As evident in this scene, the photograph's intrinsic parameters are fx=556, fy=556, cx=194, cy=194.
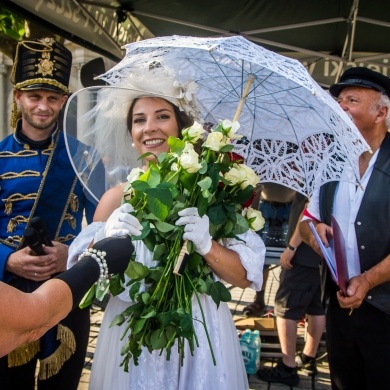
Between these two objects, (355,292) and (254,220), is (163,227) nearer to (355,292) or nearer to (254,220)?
(254,220)

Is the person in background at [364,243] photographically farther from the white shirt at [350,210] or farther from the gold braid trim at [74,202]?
the gold braid trim at [74,202]

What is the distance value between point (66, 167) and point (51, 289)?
1.51 metres

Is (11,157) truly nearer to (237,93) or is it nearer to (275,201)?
(237,93)

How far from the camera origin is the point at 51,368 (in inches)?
105

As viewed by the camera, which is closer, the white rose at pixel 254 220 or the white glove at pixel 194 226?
the white glove at pixel 194 226

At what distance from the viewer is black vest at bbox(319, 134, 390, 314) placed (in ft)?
8.14

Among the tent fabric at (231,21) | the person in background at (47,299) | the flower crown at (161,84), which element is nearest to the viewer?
the person in background at (47,299)

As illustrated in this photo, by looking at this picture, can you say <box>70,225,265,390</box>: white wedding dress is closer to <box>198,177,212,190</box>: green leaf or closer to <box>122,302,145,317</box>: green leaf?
<box>122,302,145,317</box>: green leaf

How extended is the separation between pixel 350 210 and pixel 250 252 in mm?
692

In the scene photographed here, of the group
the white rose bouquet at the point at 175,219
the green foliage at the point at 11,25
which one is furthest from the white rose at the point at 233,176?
the green foliage at the point at 11,25

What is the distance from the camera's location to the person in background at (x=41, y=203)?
2666mm

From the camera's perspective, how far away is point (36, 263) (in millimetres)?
2627

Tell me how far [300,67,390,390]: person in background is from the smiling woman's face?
85 cm

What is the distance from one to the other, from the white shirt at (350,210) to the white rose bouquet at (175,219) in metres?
0.77
